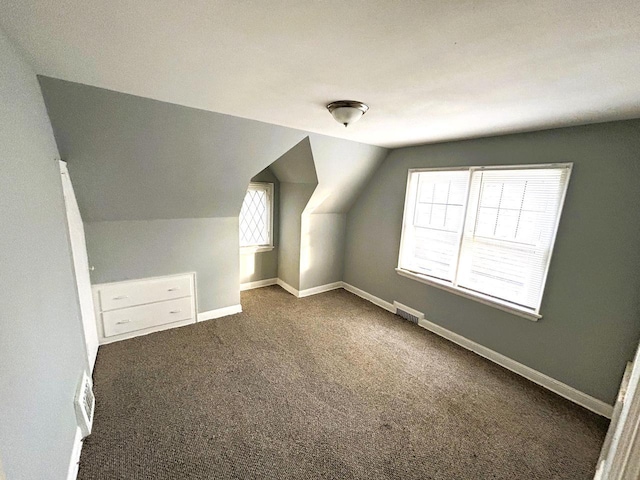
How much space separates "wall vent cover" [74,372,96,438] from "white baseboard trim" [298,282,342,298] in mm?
2622

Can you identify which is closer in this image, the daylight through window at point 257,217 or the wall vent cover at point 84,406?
the wall vent cover at point 84,406

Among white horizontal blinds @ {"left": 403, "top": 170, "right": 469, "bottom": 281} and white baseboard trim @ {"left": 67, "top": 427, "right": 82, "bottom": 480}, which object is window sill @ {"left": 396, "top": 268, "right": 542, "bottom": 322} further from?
white baseboard trim @ {"left": 67, "top": 427, "right": 82, "bottom": 480}

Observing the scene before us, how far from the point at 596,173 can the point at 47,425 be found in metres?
3.70

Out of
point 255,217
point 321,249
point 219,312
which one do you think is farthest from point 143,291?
point 321,249

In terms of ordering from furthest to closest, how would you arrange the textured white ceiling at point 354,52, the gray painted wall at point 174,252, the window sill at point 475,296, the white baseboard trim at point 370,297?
the white baseboard trim at point 370,297 < the gray painted wall at point 174,252 < the window sill at point 475,296 < the textured white ceiling at point 354,52

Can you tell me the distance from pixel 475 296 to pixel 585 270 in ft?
2.91

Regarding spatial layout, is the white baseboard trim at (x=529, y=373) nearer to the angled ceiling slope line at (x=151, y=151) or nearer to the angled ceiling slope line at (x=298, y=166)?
the angled ceiling slope line at (x=298, y=166)

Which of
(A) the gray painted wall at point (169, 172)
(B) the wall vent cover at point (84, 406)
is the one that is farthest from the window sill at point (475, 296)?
(B) the wall vent cover at point (84, 406)

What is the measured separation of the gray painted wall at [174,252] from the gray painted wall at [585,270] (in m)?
2.79

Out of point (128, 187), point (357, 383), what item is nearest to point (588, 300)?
point (357, 383)

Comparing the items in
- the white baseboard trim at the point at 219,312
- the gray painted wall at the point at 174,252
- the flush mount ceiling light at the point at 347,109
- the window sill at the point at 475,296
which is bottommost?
the white baseboard trim at the point at 219,312

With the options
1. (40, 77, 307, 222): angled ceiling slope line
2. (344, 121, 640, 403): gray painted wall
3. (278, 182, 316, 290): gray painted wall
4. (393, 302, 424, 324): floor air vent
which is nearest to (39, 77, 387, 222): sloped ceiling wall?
(40, 77, 307, 222): angled ceiling slope line

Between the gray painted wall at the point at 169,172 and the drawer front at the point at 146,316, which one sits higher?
the gray painted wall at the point at 169,172

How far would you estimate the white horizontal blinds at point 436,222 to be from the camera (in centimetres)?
298
